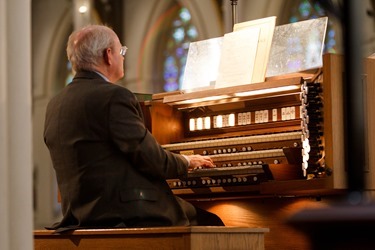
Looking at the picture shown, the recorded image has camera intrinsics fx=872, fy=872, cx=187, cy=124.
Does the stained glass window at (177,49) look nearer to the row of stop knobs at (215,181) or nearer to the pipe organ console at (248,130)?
the pipe organ console at (248,130)

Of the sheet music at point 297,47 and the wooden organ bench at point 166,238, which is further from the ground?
the sheet music at point 297,47

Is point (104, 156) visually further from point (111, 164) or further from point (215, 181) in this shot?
point (215, 181)

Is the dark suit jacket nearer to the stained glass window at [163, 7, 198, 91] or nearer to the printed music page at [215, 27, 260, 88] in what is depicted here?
the printed music page at [215, 27, 260, 88]

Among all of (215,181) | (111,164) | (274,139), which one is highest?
(274,139)

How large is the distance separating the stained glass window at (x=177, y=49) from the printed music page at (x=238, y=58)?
400 inches

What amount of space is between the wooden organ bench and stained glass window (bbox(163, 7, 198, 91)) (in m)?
11.3

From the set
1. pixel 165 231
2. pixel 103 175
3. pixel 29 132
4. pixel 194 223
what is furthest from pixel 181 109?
pixel 29 132

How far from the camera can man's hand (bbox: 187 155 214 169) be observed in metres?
4.37

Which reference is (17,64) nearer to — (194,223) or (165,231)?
(165,231)

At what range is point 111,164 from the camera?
403 centimetres

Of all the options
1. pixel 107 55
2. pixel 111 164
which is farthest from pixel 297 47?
pixel 111 164

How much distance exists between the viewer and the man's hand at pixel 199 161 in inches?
172

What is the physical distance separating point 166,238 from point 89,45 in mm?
1113

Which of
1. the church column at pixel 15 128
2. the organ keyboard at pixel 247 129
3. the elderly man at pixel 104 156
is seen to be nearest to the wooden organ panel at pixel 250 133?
the organ keyboard at pixel 247 129
